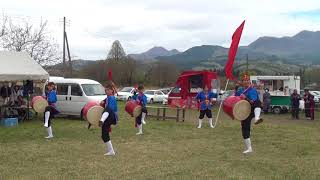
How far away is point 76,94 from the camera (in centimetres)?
2106

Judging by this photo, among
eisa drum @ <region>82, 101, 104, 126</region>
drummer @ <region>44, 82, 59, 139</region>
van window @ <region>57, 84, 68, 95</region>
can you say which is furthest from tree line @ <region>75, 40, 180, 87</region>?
eisa drum @ <region>82, 101, 104, 126</region>

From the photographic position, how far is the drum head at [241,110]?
11094 mm

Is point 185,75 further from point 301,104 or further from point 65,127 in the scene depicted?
point 65,127

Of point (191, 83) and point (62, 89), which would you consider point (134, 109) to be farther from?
point (191, 83)

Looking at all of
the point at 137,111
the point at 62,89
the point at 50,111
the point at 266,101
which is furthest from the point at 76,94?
the point at 266,101

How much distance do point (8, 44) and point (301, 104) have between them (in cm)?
2004

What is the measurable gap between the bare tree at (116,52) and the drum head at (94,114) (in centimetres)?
5117

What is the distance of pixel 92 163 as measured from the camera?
9.73 meters

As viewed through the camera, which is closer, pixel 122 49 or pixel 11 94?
pixel 11 94

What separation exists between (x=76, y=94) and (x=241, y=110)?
11363 mm

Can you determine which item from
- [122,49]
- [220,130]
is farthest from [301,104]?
[122,49]

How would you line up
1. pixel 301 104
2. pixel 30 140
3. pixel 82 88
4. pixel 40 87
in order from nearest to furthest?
pixel 30 140 → pixel 82 88 → pixel 40 87 → pixel 301 104

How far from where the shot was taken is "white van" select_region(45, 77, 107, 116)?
20.8m

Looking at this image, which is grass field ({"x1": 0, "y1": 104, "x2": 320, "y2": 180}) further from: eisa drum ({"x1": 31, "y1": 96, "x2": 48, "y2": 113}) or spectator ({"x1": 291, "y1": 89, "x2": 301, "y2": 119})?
spectator ({"x1": 291, "y1": 89, "x2": 301, "y2": 119})
